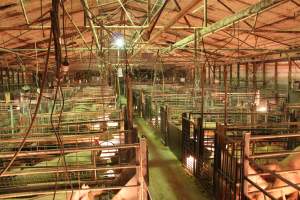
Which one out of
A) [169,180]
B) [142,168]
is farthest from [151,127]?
[142,168]

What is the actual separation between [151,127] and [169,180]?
6.82 meters

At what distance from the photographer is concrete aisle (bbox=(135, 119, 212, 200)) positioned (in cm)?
661

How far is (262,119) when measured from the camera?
1069cm

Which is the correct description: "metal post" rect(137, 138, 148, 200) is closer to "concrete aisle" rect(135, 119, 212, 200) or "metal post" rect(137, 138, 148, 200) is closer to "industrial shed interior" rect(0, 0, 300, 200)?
"industrial shed interior" rect(0, 0, 300, 200)

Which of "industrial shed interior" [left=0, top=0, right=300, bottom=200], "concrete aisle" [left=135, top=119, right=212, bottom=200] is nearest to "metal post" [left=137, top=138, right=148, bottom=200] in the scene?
"industrial shed interior" [left=0, top=0, right=300, bottom=200]

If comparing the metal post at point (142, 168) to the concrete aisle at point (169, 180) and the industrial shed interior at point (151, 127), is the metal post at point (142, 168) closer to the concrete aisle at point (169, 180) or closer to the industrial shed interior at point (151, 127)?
the industrial shed interior at point (151, 127)

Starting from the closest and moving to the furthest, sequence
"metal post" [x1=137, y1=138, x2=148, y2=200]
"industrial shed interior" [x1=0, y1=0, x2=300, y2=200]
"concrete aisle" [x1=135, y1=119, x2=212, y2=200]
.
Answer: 1. "metal post" [x1=137, y1=138, x2=148, y2=200]
2. "industrial shed interior" [x1=0, y1=0, x2=300, y2=200]
3. "concrete aisle" [x1=135, y1=119, x2=212, y2=200]

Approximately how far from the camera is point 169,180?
7539mm

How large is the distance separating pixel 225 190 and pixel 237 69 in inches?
641

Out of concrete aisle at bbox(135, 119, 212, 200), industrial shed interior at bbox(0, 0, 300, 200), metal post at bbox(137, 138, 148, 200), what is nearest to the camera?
metal post at bbox(137, 138, 148, 200)

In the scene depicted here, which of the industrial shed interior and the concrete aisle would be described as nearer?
the industrial shed interior

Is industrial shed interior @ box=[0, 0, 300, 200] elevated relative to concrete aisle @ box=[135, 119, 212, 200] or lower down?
elevated

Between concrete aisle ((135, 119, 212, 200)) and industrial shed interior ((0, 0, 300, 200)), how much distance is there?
0.09 ft

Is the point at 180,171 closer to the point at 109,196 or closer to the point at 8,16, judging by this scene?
the point at 109,196
